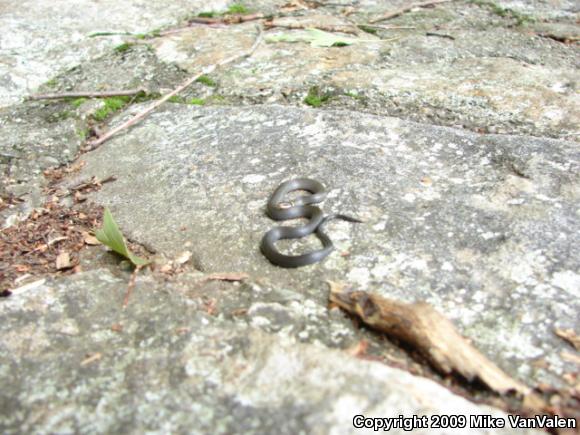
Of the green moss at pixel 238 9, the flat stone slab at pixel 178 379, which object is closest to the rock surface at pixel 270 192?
the flat stone slab at pixel 178 379

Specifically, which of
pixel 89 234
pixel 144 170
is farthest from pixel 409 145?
pixel 89 234

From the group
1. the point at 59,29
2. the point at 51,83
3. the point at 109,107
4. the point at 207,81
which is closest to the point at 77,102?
the point at 109,107

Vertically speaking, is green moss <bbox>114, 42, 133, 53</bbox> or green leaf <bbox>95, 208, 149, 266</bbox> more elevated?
green moss <bbox>114, 42, 133, 53</bbox>

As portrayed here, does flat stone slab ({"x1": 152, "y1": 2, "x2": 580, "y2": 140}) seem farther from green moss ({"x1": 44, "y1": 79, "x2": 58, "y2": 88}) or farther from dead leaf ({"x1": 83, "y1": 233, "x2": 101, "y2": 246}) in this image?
dead leaf ({"x1": 83, "y1": 233, "x2": 101, "y2": 246})

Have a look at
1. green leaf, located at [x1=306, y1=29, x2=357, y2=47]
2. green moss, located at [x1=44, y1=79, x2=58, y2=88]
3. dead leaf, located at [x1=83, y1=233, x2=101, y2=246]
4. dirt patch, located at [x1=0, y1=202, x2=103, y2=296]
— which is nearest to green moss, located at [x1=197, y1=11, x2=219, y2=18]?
green leaf, located at [x1=306, y1=29, x2=357, y2=47]

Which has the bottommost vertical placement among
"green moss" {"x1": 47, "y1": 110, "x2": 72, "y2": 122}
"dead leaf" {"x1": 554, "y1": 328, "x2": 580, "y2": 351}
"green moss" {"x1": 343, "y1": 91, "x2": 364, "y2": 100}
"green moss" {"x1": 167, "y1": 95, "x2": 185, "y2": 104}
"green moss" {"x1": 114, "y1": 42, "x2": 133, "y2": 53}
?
"dead leaf" {"x1": 554, "y1": 328, "x2": 580, "y2": 351}

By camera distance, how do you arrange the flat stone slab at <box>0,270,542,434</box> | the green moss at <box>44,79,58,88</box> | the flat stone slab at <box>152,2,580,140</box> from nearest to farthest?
the flat stone slab at <box>0,270,542,434</box> → the flat stone slab at <box>152,2,580,140</box> → the green moss at <box>44,79,58,88</box>
